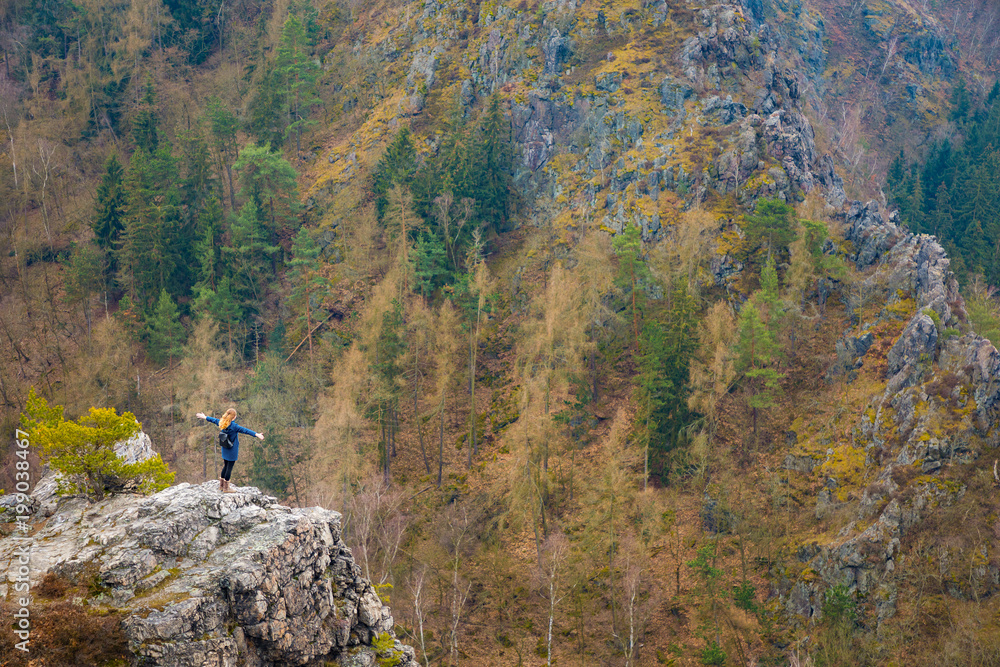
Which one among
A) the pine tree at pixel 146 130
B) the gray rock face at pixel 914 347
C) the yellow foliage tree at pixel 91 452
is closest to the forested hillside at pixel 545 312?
the gray rock face at pixel 914 347

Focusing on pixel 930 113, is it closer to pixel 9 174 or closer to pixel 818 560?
pixel 818 560

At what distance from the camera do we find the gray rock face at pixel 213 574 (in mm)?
17641

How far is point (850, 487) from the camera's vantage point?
149ft

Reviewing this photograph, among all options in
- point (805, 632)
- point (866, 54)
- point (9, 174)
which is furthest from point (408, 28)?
point (805, 632)

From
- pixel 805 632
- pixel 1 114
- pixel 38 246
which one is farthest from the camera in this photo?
pixel 1 114

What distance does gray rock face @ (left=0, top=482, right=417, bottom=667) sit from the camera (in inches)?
695

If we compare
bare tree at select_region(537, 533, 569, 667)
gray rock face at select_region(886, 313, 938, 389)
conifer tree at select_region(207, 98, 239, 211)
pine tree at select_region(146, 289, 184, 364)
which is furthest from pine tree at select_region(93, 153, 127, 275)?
gray rock face at select_region(886, 313, 938, 389)

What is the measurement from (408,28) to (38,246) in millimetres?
47380

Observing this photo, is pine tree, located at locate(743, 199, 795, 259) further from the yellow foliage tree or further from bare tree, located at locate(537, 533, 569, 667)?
the yellow foliage tree

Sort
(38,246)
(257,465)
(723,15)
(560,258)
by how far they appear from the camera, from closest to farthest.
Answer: (257,465)
(560,258)
(723,15)
(38,246)

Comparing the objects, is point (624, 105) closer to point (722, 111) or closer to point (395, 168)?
point (722, 111)

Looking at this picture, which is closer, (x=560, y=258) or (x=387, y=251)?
(x=560, y=258)

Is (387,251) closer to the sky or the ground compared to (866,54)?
closer to the ground

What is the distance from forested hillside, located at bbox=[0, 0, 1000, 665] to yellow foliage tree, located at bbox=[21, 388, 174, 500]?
23.3 metres
